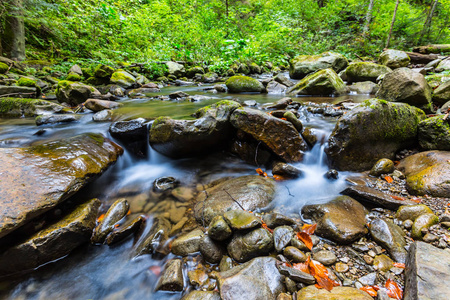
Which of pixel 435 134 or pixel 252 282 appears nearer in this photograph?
pixel 252 282

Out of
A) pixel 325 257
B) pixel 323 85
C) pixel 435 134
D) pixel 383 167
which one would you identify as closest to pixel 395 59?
pixel 323 85

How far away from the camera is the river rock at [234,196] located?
9.48 ft

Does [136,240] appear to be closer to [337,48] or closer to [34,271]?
[34,271]

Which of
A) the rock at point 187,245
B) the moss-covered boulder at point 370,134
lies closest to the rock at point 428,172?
the moss-covered boulder at point 370,134

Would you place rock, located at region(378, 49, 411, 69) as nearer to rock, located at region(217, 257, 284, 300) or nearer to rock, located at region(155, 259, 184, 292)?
rock, located at region(217, 257, 284, 300)

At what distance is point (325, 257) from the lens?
203cm

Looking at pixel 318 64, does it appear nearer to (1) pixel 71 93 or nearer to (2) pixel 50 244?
(1) pixel 71 93

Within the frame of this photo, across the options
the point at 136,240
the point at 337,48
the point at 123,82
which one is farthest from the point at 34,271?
the point at 337,48

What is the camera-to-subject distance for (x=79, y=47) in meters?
11.4

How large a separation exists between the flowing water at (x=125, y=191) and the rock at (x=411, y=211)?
87 centimetres

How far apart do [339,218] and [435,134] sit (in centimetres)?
281

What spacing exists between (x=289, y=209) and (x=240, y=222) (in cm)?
108

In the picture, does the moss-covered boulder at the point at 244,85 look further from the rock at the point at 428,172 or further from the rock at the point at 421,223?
the rock at the point at 421,223

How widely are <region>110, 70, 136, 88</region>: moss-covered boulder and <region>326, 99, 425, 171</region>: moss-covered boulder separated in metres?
9.97
